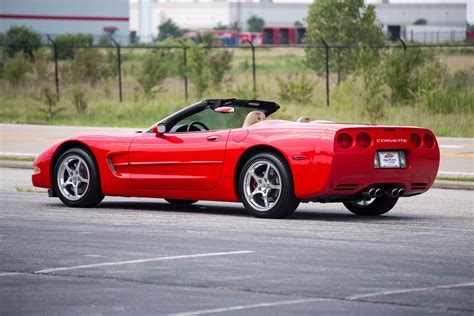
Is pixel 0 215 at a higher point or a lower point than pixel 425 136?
lower

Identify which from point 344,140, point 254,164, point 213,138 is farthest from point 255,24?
point 344,140

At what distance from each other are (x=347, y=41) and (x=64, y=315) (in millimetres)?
40339

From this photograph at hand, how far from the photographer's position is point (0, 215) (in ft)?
40.7

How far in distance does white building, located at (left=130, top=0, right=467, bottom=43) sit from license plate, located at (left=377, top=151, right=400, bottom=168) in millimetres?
112642

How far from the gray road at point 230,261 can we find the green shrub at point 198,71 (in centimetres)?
2129

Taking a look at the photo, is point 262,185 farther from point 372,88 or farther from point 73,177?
point 372,88

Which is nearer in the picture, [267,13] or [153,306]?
[153,306]

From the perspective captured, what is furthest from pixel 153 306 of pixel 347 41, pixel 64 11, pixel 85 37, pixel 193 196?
pixel 64 11

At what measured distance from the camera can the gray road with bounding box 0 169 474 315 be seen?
7480 millimetres

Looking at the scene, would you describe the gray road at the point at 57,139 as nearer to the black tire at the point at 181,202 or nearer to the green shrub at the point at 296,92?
the black tire at the point at 181,202

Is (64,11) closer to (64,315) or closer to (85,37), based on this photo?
(85,37)

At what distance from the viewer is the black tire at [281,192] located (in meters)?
11.7

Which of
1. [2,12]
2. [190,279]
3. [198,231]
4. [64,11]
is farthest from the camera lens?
[64,11]

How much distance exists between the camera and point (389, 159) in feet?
39.1
